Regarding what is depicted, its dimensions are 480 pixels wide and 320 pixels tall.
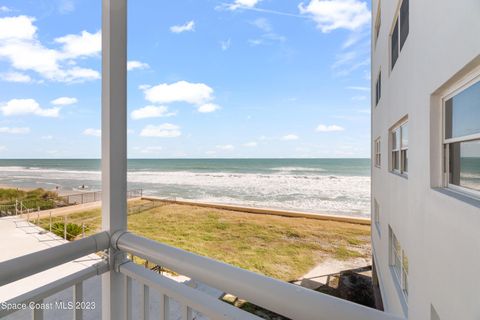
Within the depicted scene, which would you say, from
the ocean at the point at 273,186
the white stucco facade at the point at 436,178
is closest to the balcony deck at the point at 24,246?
the white stucco facade at the point at 436,178

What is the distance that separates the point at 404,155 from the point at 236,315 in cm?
334

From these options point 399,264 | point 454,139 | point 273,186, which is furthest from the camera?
point 273,186

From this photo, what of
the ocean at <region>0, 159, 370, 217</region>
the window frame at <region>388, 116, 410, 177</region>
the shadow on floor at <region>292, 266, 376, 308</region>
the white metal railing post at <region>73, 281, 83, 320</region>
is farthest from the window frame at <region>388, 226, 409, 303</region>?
the ocean at <region>0, 159, 370, 217</region>

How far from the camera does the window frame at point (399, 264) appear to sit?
9.79 feet

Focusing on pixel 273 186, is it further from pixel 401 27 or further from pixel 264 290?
pixel 264 290

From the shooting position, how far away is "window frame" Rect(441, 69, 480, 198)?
3.94 feet

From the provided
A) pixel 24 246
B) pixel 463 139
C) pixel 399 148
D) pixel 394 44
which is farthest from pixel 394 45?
pixel 24 246

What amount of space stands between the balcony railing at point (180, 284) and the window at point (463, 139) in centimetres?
120

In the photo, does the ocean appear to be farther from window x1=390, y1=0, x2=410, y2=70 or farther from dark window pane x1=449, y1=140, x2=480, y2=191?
dark window pane x1=449, y1=140, x2=480, y2=191

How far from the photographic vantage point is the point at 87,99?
6.11ft

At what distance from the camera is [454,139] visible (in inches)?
56.2

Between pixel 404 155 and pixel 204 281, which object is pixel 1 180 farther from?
pixel 404 155

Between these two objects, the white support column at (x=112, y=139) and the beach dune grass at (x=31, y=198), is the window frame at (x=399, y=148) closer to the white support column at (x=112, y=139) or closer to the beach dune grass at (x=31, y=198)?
the white support column at (x=112, y=139)

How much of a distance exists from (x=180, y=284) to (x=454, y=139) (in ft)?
5.20
